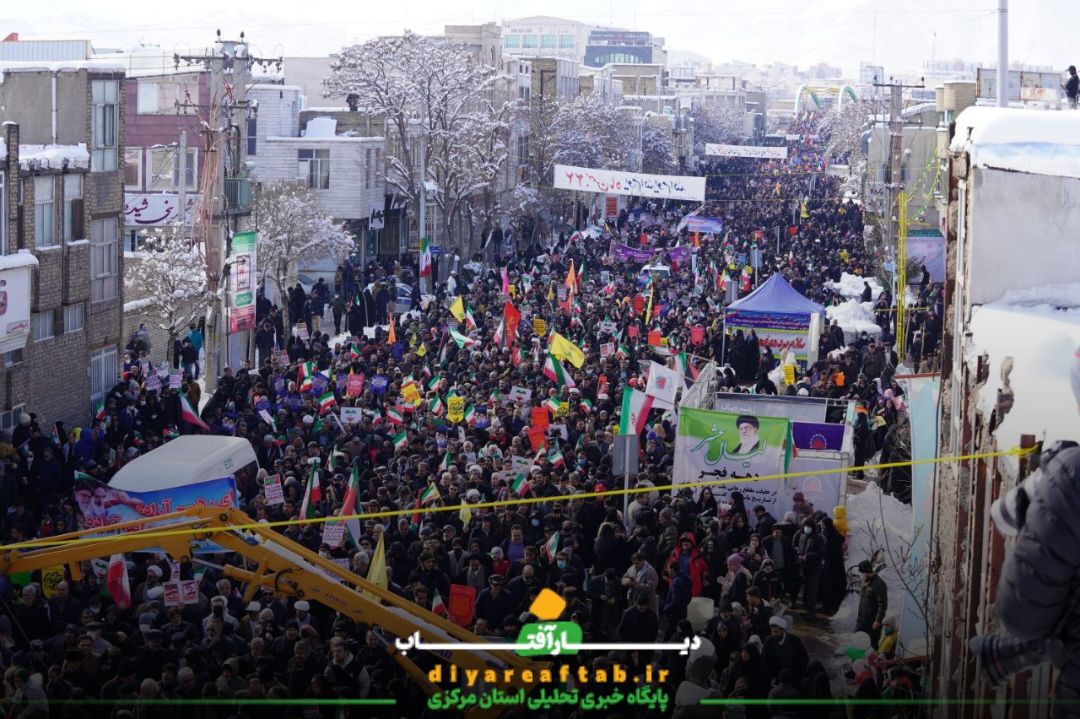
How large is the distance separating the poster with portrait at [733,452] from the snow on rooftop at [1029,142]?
617 centimetres

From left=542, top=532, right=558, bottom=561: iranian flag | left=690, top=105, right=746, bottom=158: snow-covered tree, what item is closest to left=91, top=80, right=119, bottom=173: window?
left=542, top=532, right=558, bottom=561: iranian flag

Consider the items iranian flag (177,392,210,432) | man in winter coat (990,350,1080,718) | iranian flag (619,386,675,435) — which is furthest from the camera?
iranian flag (177,392,210,432)

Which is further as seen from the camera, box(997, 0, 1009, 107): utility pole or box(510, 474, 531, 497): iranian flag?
box(510, 474, 531, 497): iranian flag

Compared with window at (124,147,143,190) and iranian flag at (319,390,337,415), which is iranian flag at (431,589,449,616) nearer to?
iranian flag at (319,390,337,415)

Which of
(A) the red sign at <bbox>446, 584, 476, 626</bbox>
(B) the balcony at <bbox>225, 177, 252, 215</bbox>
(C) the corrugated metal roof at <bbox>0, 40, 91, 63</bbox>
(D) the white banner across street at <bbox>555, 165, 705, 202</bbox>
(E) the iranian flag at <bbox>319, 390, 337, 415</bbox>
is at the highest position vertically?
(C) the corrugated metal roof at <bbox>0, 40, 91, 63</bbox>

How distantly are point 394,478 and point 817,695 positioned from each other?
721 centimetres

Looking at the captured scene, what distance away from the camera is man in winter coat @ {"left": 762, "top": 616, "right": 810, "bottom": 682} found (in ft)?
33.9

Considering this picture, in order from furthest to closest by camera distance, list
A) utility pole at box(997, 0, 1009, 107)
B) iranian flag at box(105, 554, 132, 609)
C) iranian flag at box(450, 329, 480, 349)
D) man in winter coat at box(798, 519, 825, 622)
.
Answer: iranian flag at box(450, 329, 480, 349)
utility pole at box(997, 0, 1009, 107)
man in winter coat at box(798, 519, 825, 622)
iranian flag at box(105, 554, 132, 609)

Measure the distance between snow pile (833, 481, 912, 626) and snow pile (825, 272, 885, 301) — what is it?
22.3 m

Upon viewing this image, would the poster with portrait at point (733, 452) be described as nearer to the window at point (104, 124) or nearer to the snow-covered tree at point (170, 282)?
the window at point (104, 124)

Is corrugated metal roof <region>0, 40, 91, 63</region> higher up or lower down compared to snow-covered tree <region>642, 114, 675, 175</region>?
higher up

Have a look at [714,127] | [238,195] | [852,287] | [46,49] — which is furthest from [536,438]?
[714,127]

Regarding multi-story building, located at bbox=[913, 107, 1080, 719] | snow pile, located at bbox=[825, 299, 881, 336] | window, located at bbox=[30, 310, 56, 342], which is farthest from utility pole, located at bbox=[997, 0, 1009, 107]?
window, located at bbox=[30, 310, 56, 342]

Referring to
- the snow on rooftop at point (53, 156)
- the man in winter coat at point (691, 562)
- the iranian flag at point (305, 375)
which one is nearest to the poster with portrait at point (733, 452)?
the man in winter coat at point (691, 562)
